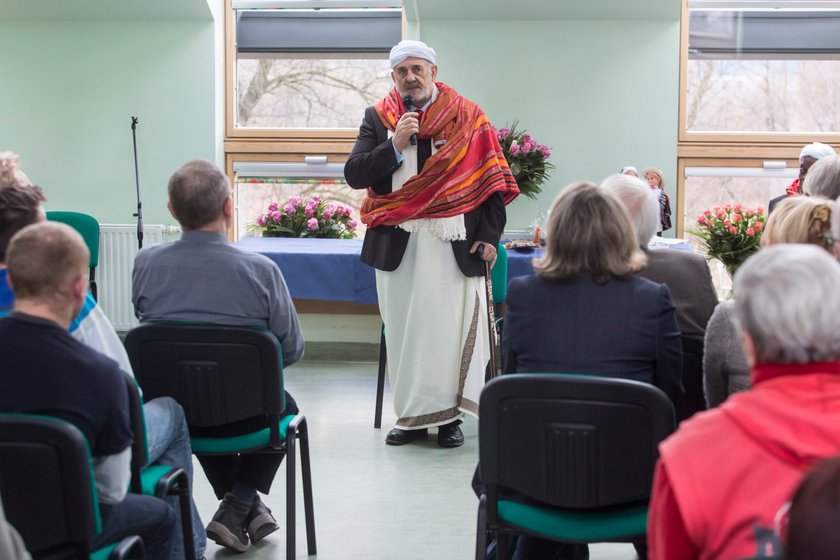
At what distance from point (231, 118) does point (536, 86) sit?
2250mm

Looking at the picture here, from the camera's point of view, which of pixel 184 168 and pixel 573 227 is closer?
pixel 573 227

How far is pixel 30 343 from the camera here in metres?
1.87

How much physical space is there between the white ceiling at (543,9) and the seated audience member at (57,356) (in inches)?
210

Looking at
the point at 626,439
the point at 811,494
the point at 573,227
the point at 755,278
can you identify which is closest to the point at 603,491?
the point at 626,439

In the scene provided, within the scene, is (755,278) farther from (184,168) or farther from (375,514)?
(375,514)

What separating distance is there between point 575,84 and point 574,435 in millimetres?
5365

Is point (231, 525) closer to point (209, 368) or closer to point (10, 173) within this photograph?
point (209, 368)

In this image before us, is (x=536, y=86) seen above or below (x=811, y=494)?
above

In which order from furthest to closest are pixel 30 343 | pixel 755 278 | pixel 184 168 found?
pixel 184 168
pixel 30 343
pixel 755 278

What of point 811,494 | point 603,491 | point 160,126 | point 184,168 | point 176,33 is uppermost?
point 176,33

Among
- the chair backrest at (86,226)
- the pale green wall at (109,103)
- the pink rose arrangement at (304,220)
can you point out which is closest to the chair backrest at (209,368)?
the chair backrest at (86,226)

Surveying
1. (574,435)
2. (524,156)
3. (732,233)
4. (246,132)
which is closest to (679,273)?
(574,435)

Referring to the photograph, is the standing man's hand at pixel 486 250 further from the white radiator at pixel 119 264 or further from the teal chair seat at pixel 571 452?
the white radiator at pixel 119 264

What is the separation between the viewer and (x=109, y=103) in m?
7.16
